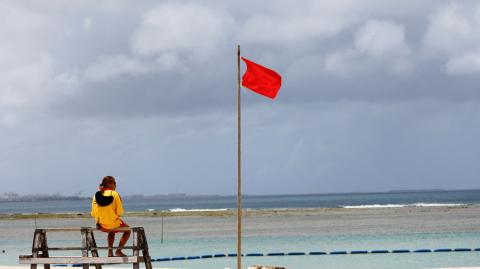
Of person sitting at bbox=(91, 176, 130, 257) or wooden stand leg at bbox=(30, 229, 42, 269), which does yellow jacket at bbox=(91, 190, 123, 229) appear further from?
wooden stand leg at bbox=(30, 229, 42, 269)

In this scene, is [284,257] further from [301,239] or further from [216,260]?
[301,239]

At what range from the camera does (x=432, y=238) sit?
39.9 metres

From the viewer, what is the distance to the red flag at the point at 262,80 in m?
14.9

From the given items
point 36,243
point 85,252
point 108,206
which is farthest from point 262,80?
point 36,243

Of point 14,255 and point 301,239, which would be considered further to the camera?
point 301,239

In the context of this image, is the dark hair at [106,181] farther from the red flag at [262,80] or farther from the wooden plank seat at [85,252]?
the red flag at [262,80]

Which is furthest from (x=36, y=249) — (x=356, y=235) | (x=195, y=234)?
(x=195, y=234)

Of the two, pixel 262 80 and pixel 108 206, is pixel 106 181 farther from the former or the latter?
pixel 262 80

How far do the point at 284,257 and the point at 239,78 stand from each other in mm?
15305

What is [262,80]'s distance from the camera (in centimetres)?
1492

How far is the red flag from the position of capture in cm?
1488

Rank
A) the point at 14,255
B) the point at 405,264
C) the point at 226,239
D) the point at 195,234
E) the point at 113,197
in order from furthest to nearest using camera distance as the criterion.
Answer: the point at 195,234 → the point at 226,239 → the point at 14,255 → the point at 405,264 → the point at 113,197

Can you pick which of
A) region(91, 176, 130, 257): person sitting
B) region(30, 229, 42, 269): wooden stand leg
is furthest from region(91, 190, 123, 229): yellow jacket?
region(30, 229, 42, 269): wooden stand leg

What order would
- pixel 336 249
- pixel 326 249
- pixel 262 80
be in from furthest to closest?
pixel 326 249 < pixel 336 249 < pixel 262 80
